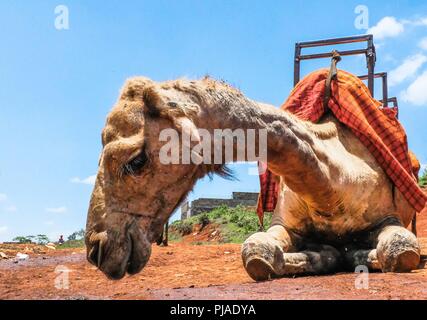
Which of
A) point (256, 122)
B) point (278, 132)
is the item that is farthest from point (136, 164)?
point (278, 132)

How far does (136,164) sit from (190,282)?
108 inches

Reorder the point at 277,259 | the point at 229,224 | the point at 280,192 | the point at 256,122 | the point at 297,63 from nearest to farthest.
Answer: 1. the point at 256,122
2. the point at 277,259
3. the point at 280,192
4. the point at 297,63
5. the point at 229,224

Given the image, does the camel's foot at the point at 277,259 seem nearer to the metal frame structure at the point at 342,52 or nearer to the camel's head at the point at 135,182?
the camel's head at the point at 135,182

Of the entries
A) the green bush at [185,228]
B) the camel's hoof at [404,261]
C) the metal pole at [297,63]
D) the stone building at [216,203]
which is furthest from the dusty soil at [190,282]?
the stone building at [216,203]

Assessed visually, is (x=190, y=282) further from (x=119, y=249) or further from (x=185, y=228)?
(x=185, y=228)

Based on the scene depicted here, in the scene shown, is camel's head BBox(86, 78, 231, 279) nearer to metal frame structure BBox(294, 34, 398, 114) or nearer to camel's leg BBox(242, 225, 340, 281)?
camel's leg BBox(242, 225, 340, 281)

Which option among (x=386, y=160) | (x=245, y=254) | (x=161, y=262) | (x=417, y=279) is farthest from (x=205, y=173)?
(x=161, y=262)

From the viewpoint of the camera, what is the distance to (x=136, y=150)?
9.58 feet

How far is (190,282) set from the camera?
17.7ft

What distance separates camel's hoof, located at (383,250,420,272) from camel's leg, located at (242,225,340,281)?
0.62 metres

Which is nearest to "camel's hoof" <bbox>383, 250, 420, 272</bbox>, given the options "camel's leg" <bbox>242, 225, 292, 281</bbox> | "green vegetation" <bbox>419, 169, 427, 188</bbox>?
"camel's leg" <bbox>242, 225, 292, 281</bbox>

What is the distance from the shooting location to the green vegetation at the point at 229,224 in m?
16.1

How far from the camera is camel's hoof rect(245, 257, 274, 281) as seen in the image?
3914mm

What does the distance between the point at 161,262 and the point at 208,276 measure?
1929 millimetres
